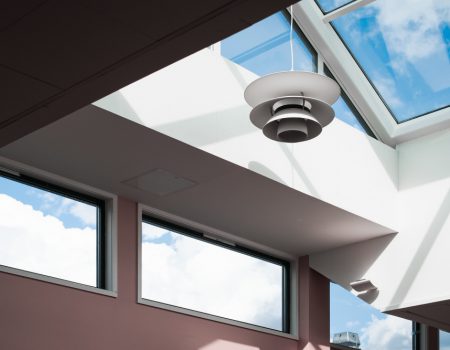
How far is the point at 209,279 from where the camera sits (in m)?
9.45

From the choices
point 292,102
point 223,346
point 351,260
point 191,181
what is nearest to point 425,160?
point 351,260

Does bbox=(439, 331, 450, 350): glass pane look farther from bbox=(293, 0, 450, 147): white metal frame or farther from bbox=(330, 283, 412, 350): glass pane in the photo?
bbox=(293, 0, 450, 147): white metal frame

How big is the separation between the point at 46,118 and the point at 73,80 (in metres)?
0.39

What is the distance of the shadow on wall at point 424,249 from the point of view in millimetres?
9039

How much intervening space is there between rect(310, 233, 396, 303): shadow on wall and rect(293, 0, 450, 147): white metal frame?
49.1 inches

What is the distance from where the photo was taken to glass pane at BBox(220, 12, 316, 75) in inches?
331

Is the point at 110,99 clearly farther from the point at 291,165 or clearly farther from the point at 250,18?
the point at 250,18

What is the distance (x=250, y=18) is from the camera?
116 inches

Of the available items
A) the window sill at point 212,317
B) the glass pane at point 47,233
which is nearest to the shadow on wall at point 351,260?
the window sill at point 212,317

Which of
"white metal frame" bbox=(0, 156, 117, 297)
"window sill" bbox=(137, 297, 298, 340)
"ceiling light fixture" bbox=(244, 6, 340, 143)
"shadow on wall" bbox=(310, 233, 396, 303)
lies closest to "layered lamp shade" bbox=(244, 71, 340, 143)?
"ceiling light fixture" bbox=(244, 6, 340, 143)

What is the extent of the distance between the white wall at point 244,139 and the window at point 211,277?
164 centimetres

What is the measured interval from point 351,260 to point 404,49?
2.55 m

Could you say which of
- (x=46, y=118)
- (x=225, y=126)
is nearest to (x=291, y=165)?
(x=225, y=126)

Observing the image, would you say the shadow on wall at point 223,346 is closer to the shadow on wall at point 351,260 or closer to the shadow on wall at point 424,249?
the shadow on wall at point 351,260
